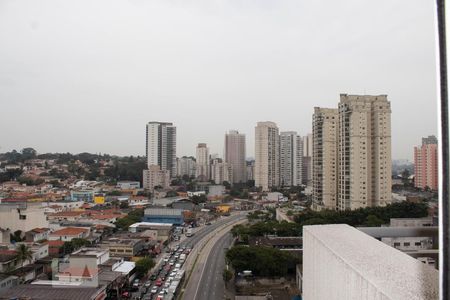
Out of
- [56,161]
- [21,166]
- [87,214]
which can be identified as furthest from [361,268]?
[56,161]

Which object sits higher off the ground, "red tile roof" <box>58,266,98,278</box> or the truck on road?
"red tile roof" <box>58,266,98,278</box>

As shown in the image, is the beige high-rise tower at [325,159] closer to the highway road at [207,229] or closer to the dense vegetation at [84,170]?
the highway road at [207,229]

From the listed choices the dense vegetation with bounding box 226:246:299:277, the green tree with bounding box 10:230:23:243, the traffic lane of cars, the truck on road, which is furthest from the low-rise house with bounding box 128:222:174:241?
the dense vegetation with bounding box 226:246:299:277

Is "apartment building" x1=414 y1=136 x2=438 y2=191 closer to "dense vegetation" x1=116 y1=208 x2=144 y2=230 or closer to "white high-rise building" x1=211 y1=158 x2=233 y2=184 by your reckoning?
"dense vegetation" x1=116 y1=208 x2=144 y2=230

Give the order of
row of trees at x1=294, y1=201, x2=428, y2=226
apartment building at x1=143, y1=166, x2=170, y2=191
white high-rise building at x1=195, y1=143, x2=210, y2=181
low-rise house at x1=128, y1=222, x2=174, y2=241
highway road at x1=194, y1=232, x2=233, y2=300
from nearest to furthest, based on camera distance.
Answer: highway road at x1=194, y1=232, x2=233, y2=300 < row of trees at x1=294, y1=201, x2=428, y2=226 < low-rise house at x1=128, y1=222, x2=174, y2=241 < apartment building at x1=143, y1=166, x2=170, y2=191 < white high-rise building at x1=195, y1=143, x2=210, y2=181

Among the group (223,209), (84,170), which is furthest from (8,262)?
(84,170)

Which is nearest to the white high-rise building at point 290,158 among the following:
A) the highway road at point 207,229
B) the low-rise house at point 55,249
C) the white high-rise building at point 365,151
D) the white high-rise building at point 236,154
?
the white high-rise building at point 236,154
